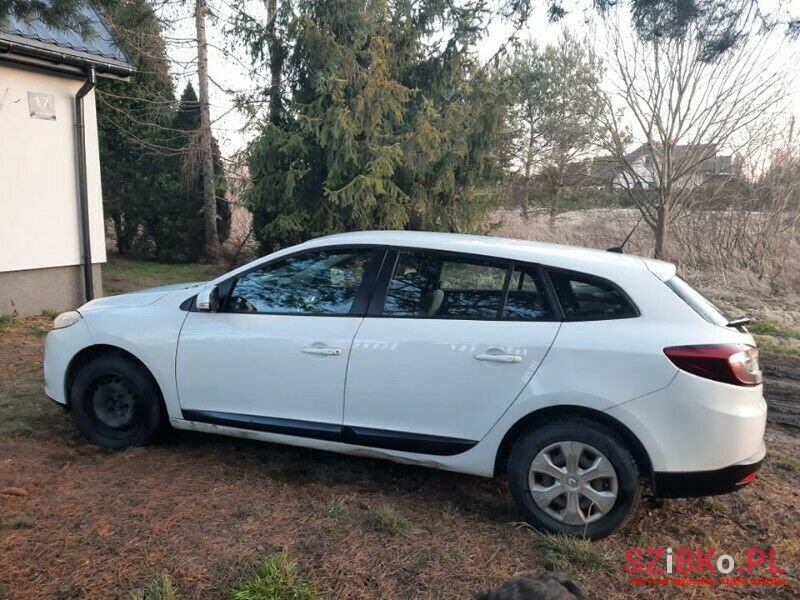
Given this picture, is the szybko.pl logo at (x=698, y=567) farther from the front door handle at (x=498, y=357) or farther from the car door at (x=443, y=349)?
the front door handle at (x=498, y=357)

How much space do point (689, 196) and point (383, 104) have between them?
296 inches

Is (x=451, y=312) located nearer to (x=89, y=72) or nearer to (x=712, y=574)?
(x=712, y=574)

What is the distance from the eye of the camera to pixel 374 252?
386cm

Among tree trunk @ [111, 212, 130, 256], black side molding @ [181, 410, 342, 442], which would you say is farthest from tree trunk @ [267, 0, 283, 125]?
black side molding @ [181, 410, 342, 442]

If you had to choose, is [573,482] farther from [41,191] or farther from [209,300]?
[41,191]

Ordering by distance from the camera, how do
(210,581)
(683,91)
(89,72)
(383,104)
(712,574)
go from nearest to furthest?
(210,581)
(712,574)
(89,72)
(383,104)
(683,91)

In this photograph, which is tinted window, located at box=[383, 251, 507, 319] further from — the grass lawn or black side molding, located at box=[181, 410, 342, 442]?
the grass lawn

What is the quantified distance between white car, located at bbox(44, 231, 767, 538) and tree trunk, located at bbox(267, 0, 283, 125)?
8048 millimetres

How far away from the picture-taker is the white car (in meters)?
3.13

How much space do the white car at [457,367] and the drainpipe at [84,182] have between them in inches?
210

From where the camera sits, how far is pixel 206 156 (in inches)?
610

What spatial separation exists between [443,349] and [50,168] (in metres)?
7.59

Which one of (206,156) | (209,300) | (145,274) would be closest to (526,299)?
(209,300)

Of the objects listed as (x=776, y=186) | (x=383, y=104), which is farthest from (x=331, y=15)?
(x=776, y=186)
